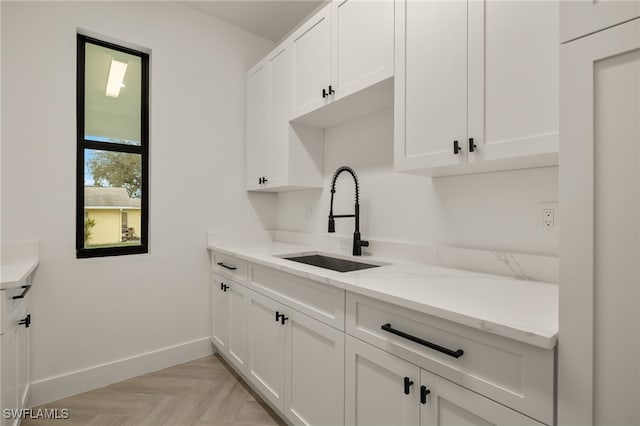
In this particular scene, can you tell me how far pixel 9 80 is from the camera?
72.5 inches

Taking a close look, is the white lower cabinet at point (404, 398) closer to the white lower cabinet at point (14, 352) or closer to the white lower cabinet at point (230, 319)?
the white lower cabinet at point (230, 319)

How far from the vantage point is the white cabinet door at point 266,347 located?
1.68m

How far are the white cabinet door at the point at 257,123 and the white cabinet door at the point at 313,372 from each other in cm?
135

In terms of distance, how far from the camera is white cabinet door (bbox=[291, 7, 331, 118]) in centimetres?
188

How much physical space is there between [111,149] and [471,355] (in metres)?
2.49

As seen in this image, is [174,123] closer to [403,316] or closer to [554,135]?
[403,316]

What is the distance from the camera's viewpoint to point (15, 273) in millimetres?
1516

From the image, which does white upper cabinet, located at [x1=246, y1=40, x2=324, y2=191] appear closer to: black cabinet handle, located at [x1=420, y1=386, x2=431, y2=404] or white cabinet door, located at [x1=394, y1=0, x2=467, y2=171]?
white cabinet door, located at [x1=394, y1=0, x2=467, y2=171]

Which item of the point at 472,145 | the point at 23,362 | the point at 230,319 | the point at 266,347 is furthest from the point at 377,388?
the point at 23,362

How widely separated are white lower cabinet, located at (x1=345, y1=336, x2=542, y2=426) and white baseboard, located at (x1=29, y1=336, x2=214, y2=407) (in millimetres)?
1677

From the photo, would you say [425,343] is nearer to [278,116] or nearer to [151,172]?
[278,116]

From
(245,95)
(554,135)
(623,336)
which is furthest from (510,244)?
(245,95)

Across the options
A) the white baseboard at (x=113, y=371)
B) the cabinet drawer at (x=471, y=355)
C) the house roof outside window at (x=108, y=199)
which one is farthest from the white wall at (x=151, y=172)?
the cabinet drawer at (x=471, y=355)

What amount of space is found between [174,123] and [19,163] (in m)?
0.95
